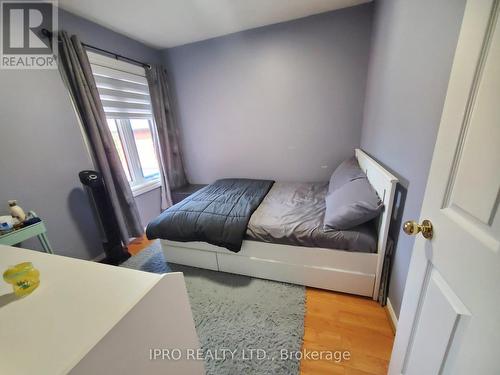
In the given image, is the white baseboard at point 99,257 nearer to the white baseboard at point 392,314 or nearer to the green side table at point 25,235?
the green side table at point 25,235

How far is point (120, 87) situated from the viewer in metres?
2.45

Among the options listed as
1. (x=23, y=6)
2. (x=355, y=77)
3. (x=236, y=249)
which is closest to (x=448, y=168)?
(x=236, y=249)

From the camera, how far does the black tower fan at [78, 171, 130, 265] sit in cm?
196

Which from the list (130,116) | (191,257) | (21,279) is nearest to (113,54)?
(130,116)

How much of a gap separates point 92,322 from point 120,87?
8.87 feet

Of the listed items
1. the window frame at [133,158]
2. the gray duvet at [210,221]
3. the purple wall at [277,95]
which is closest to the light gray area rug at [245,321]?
the gray duvet at [210,221]

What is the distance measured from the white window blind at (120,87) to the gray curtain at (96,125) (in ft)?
0.86

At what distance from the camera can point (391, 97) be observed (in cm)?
152

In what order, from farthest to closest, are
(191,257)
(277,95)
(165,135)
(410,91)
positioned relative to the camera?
1. (165,135)
2. (277,95)
3. (191,257)
4. (410,91)

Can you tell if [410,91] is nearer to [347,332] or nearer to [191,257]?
[347,332]

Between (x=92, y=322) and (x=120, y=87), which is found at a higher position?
(x=120, y=87)

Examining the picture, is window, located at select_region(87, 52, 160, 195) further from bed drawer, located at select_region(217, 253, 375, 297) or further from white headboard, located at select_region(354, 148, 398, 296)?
white headboard, located at select_region(354, 148, 398, 296)

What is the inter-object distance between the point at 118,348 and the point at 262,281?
1.39 metres

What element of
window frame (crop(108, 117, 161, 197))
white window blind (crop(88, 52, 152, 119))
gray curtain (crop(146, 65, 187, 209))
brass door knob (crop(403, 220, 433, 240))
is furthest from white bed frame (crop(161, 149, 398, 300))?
white window blind (crop(88, 52, 152, 119))
